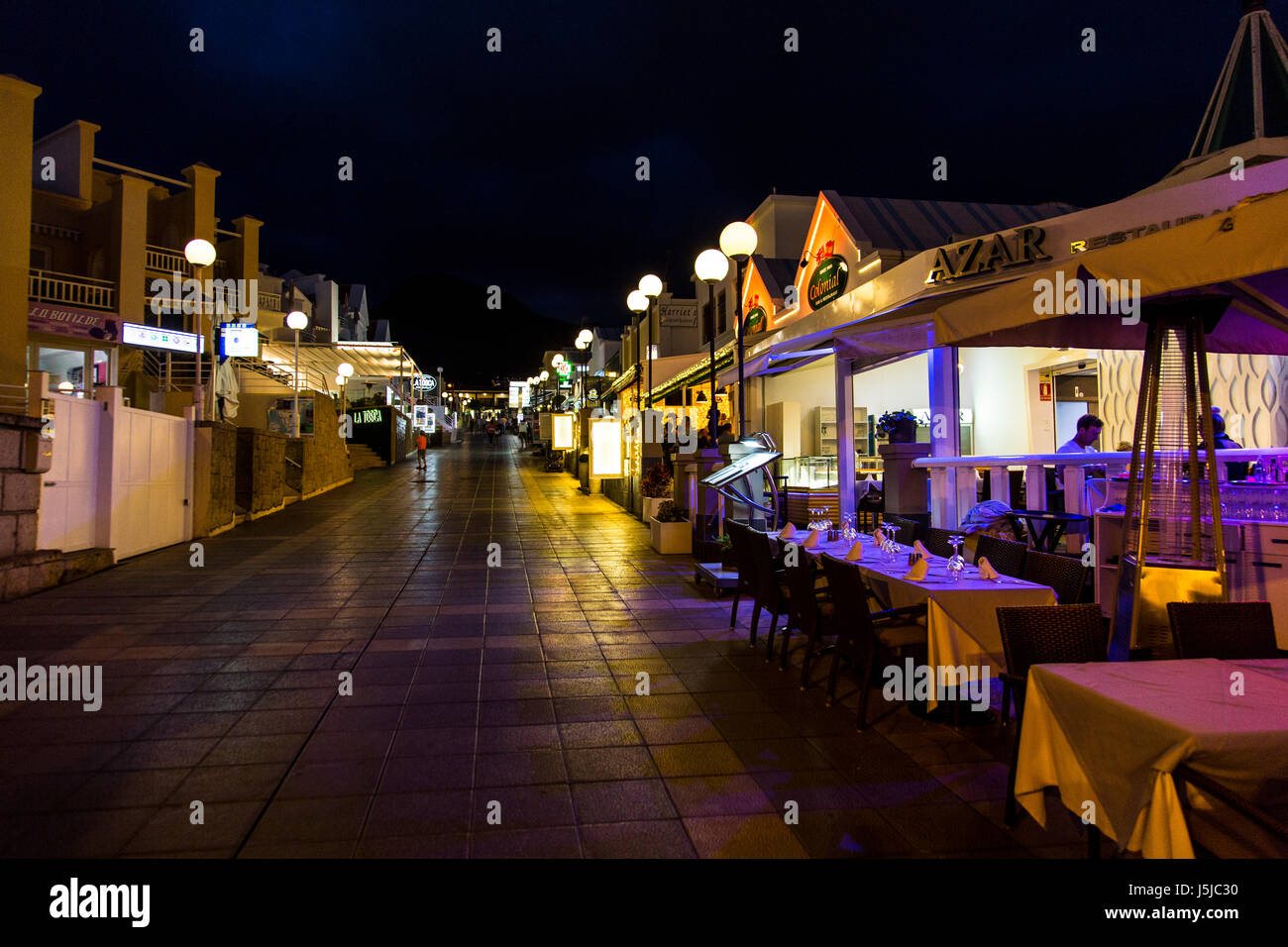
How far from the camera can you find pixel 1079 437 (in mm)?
8125

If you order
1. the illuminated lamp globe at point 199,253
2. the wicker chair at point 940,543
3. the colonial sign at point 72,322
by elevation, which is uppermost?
the colonial sign at point 72,322

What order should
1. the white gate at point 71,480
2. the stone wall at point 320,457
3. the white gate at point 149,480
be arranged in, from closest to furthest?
the white gate at point 71,480, the white gate at point 149,480, the stone wall at point 320,457

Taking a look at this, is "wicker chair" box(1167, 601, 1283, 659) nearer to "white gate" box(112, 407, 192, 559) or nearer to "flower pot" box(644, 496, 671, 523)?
"flower pot" box(644, 496, 671, 523)

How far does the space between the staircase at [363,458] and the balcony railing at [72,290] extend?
1010 cm

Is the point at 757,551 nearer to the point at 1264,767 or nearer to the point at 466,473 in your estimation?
the point at 1264,767

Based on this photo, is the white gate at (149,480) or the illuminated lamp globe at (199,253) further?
the illuminated lamp globe at (199,253)

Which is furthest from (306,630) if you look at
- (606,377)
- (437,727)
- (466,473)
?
(606,377)

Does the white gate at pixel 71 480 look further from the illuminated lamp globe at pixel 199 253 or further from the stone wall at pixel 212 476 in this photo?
the illuminated lamp globe at pixel 199 253

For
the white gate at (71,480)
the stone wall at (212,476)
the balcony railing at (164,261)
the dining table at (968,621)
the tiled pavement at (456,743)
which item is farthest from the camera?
the balcony railing at (164,261)

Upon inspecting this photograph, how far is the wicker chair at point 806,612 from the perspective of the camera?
5273 millimetres

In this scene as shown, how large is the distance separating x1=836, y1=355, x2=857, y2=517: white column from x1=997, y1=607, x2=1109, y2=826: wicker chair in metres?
7.46

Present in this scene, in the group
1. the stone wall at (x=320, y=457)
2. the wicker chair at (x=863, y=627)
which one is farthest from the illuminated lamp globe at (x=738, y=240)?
the stone wall at (x=320, y=457)

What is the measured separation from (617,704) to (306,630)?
3.65 meters

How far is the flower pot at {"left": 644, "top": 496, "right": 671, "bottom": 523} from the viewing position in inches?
552
